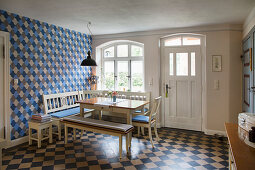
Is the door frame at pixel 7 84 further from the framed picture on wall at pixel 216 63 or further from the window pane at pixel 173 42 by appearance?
the framed picture on wall at pixel 216 63

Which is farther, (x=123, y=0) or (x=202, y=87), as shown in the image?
(x=202, y=87)

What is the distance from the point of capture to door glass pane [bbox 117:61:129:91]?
5652 millimetres

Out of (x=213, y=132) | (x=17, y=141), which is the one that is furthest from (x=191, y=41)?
(x=17, y=141)

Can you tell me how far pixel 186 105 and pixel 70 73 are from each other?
10.5ft

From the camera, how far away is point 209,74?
4.49m

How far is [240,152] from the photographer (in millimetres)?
1564

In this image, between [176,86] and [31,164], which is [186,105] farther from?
[31,164]

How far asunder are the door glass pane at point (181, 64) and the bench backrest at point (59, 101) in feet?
9.10

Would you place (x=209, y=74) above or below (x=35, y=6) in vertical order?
below

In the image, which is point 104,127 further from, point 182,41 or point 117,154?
point 182,41

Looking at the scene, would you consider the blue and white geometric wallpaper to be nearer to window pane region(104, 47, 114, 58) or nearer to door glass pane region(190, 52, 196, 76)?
window pane region(104, 47, 114, 58)

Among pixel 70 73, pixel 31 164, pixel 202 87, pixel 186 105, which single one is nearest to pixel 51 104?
pixel 70 73

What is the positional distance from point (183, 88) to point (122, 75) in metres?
1.84

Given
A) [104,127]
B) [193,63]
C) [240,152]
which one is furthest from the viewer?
[193,63]
